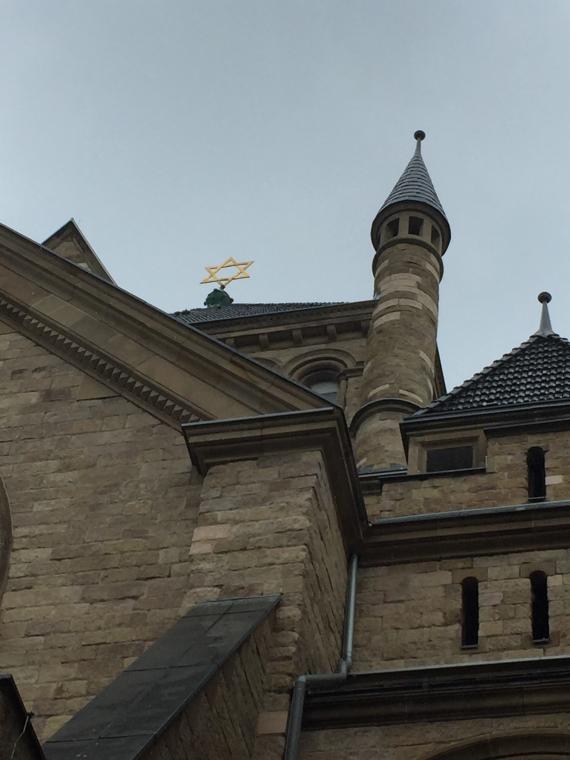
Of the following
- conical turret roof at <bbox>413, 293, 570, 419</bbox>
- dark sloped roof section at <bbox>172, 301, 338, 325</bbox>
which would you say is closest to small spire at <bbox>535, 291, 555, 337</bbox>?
conical turret roof at <bbox>413, 293, 570, 419</bbox>

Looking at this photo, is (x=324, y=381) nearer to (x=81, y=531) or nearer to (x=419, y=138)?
(x=419, y=138)

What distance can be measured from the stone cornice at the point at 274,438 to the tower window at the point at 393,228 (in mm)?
20799

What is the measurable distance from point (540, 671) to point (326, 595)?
2.39 metres

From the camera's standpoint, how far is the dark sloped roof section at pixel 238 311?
37.9 metres

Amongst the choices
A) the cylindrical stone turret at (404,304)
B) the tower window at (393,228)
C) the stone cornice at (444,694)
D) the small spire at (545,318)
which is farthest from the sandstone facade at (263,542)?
the tower window at (393,228)

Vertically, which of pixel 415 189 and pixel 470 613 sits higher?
pixel 415 189

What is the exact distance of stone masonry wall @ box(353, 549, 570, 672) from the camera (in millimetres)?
14555

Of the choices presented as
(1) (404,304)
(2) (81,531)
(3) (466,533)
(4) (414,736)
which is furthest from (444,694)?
(1) (404,304)

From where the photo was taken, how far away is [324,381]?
115 ft

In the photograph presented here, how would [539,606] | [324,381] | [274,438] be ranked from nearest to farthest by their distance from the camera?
[274,438]
[539,606]
[324,381]

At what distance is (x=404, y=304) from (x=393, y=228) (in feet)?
7.41

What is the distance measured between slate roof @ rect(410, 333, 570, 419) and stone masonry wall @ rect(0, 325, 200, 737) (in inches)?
192

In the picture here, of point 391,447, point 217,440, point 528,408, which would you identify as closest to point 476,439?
point 528,408

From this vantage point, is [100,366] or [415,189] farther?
[415,189]
